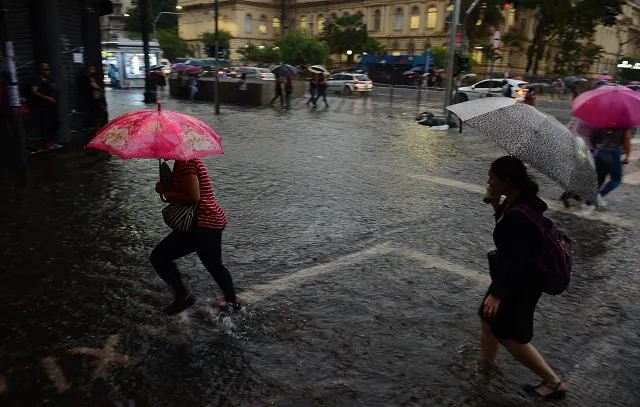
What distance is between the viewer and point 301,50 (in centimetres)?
5838

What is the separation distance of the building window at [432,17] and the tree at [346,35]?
8.64 m

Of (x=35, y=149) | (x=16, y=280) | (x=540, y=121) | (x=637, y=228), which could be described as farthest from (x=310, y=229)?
(x=35, y=149)

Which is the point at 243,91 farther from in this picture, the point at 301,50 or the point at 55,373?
the point at 301,50

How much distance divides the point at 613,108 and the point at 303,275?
396 centimetres

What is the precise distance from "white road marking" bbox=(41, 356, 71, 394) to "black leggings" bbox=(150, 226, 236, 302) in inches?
36.8

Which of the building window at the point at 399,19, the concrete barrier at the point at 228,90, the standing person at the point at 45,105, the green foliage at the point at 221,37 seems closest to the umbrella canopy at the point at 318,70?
the concrete barrier at the point at 228,90

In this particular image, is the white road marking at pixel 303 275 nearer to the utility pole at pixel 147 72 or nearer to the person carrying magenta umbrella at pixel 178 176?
the person carrying magenta umbrella at pixel 178 176

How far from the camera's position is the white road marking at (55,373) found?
11.0ft

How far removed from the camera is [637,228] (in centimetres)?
720

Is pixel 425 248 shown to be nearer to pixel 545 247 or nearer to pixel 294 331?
pixel 294 331

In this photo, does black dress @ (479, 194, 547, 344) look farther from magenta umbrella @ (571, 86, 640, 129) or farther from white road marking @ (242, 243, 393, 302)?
magenta umbrella @ (571, 86, 640, 129)

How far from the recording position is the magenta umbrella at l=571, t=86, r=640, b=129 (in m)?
5.95

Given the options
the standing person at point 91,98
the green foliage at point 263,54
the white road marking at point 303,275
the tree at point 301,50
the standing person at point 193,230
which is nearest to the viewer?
the standing person at point 193,230

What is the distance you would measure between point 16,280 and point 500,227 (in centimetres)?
426
